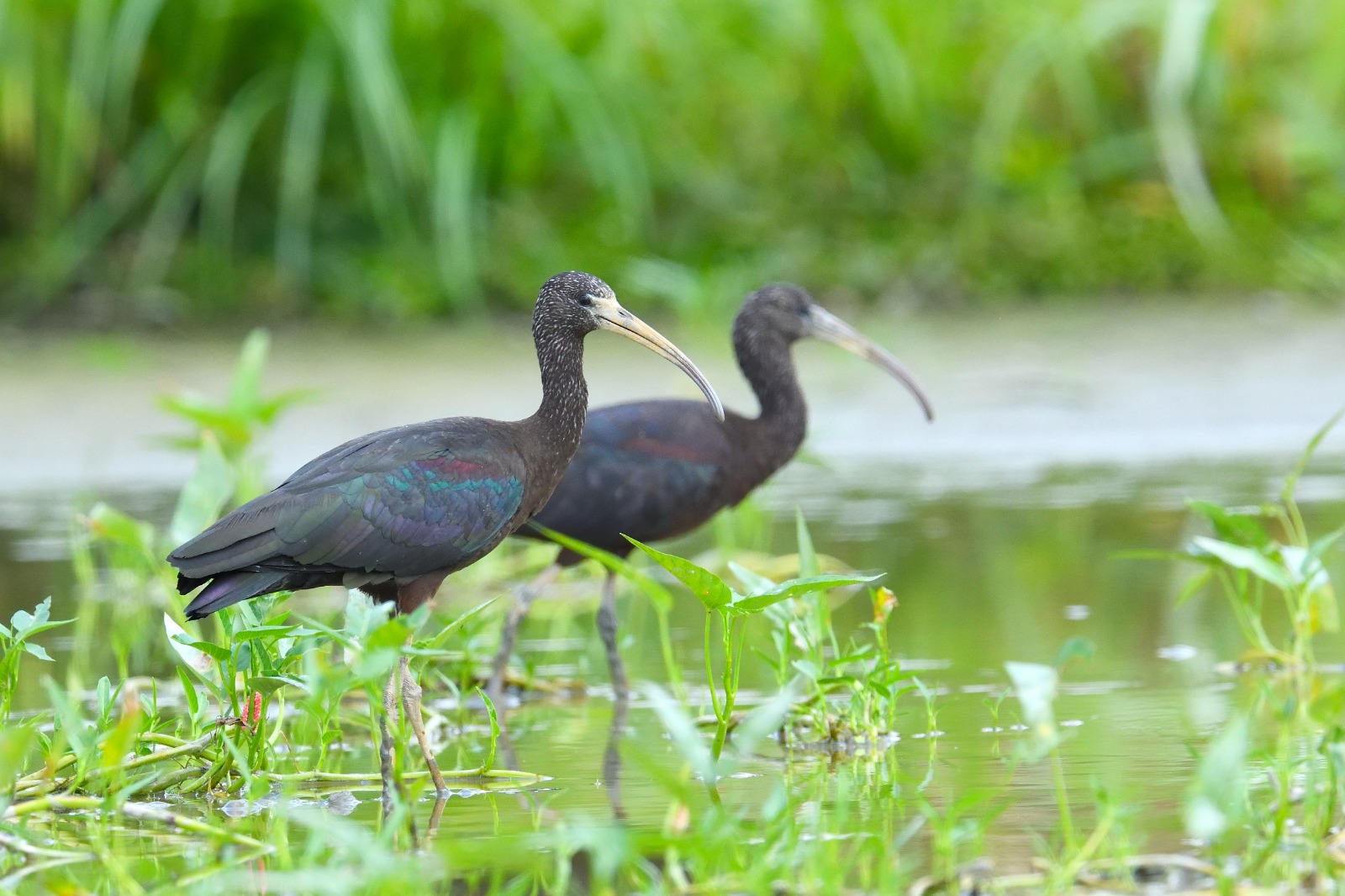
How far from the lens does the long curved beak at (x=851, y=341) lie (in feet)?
25.4

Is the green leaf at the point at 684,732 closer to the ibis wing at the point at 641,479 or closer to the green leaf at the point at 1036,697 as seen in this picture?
the green leaf at the point at 1036,697

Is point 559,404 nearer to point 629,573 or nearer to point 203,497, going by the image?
point 203,497

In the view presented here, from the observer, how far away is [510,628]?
21.2 ft

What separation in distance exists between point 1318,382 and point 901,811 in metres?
6.82

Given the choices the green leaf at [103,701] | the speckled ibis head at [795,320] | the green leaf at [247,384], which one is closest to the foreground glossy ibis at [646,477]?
the speckled ibis head at [795,320]

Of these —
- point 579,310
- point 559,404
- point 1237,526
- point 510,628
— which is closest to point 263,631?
point 559,404

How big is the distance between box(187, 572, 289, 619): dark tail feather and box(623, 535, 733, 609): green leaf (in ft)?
3.70

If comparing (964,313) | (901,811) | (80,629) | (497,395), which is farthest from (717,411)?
(964,313)

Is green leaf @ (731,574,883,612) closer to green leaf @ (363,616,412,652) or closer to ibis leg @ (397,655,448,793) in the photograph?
green leaf @ (363,616,412,652)

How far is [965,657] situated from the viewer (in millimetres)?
6113

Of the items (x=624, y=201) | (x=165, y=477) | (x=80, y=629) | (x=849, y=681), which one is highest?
(x=624, y=201)

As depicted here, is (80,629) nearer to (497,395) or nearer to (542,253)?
Result: (497,395)

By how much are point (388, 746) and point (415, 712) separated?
25cm

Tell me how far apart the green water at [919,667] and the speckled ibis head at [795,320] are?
2.57 ft
